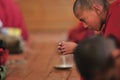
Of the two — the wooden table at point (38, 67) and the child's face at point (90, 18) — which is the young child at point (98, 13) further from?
the wooden table at point (38, 67)

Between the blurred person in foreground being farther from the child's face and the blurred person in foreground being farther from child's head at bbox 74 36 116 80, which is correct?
the child's face

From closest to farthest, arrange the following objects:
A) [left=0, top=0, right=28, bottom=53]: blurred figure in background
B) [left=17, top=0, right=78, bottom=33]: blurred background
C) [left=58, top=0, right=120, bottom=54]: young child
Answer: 1. [left=58, top=0, right=120, bottom=54]: young child
2. [left=0, top=0, right=28, bottom=53]: blurred figure in background
3. [left=17, top=0, right=78, bottom=33]: blurred background

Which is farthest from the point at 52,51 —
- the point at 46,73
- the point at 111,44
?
the point at 111,44

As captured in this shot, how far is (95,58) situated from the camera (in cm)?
174

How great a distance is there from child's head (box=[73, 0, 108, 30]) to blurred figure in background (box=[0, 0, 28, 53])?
5.61 ft

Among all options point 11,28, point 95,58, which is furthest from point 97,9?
point 11,28

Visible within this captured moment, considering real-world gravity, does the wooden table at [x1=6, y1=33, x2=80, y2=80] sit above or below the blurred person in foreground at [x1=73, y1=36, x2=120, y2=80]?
below

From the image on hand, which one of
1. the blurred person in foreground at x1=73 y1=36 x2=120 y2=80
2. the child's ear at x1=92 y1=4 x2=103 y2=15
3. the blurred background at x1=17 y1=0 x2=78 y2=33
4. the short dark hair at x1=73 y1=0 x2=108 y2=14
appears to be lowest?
the blurred background at x1=17 y1=0 x2=78 y2=33

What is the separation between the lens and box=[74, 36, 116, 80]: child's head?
67.6 inches

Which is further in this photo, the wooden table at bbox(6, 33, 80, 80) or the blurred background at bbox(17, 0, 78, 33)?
the blurred background at bbox(17, 0, 78, 33)

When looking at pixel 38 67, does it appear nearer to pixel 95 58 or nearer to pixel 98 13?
pixel 98 13

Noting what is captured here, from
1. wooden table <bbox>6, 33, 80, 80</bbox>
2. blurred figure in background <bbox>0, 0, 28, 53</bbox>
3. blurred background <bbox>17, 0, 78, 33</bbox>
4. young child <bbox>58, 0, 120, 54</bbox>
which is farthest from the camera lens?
blurred background <bbox>17, 0, 78, 33</bbox>

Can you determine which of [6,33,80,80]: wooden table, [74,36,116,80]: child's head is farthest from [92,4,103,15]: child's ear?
[6,33,80,80]: wooden table

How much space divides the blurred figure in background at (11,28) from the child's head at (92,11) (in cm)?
171
